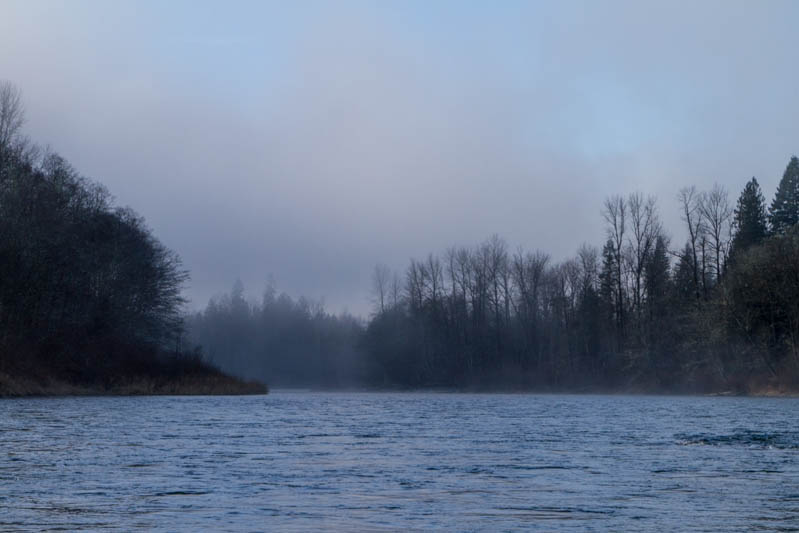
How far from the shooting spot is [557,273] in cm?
11069

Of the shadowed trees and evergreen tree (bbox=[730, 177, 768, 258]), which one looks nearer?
the shadowed trees

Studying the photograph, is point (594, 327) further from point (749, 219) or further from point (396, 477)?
point (396, 477)

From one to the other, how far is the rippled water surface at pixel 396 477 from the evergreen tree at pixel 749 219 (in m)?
58.6

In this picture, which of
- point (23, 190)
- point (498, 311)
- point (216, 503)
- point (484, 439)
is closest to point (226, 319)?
point (498, 311)

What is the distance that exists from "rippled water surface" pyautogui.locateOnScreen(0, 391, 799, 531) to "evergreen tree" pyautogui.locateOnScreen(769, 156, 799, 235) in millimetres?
64570

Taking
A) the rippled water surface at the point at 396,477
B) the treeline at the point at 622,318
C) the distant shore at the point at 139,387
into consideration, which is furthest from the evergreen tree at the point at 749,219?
the rippled water surface at the point at 396,477

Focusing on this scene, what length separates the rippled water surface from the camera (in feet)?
35.1

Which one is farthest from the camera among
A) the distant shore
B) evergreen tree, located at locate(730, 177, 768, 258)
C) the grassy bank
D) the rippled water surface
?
evergreen tree, located at locate(730, 177, 768, 258)

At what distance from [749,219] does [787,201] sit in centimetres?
608

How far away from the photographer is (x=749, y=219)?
83.1m

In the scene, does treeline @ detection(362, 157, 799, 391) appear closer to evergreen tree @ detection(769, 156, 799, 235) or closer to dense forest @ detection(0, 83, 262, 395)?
evergreen tree @ detection(769, 156, 799, 235)

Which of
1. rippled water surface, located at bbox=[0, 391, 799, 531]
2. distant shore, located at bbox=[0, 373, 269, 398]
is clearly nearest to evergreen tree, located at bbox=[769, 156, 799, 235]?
distant shore, located at bbox=[0, 373, 269, 398]

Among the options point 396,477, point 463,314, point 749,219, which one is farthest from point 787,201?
point 396,477

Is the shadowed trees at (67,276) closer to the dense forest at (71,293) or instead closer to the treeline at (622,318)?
the dense forest at (71,293)
